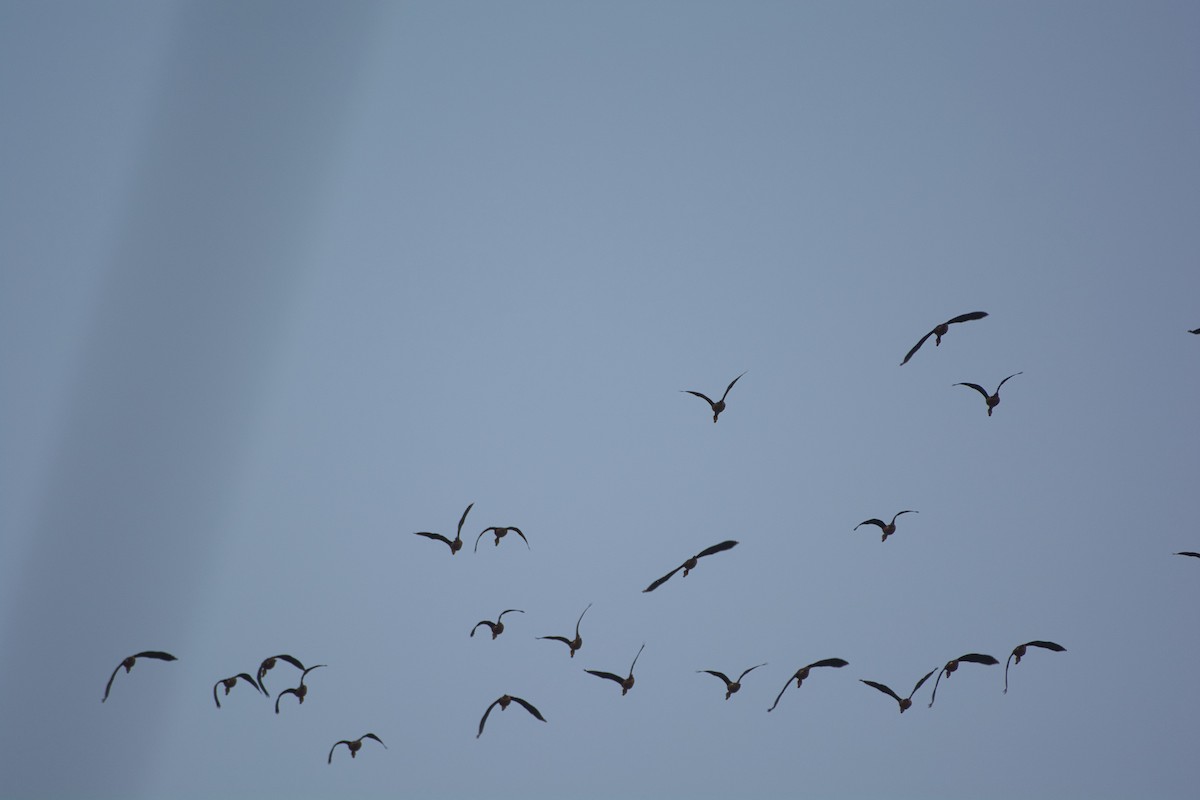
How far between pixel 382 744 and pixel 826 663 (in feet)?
25.2

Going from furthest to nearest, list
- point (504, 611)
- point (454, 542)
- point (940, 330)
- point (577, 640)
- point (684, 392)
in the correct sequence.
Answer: point (684, 392)
point (504, 611)
point (577, 640)
point (454, 542)
point (940, 330)

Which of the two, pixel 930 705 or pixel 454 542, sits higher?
pixel 454 542

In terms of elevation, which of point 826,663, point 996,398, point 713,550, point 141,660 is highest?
point 996,398

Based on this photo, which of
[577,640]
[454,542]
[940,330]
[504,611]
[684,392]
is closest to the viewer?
[940,330]

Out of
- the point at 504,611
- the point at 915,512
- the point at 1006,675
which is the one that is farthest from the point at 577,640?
the point at 1006,675

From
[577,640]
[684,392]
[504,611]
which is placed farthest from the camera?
[684,392]

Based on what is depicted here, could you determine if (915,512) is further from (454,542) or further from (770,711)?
(454,542)

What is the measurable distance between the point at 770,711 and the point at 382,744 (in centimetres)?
668

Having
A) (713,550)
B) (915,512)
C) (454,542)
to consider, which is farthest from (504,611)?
(915,512)

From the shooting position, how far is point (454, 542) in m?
13.1

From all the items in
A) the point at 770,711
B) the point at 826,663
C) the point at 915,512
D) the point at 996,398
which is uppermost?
the point at 996,398

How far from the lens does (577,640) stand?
1424 centimetres

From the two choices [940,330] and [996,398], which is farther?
[996,398]

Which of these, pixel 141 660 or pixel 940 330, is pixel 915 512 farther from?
pixel 141 660
